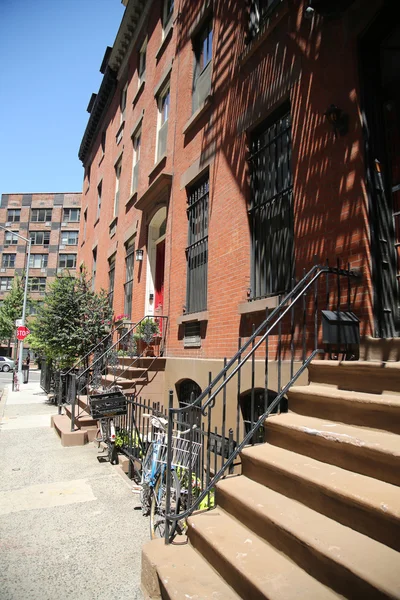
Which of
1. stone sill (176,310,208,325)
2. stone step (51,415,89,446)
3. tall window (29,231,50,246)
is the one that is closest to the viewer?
stone sill (176,310,208,325)

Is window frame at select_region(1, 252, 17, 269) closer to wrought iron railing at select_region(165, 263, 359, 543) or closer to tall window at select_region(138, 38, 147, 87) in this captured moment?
tall window at select_region(138, 38, 147, 87)

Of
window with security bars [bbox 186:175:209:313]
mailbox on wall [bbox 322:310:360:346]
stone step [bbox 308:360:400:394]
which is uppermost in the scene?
window with security bars [bbox 186:175:209:313]

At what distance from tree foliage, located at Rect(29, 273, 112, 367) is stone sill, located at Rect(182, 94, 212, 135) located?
675 centimetres

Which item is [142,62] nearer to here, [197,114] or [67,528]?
[197,114]

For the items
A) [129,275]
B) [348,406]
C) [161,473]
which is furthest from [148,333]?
[348,406]

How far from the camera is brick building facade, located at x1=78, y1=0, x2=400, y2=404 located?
13.6ft

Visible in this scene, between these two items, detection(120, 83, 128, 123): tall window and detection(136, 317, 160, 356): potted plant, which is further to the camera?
detection(120, 83, 128, 123): tall window

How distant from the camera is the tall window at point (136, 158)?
12.5 meters

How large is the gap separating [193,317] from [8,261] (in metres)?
50.6

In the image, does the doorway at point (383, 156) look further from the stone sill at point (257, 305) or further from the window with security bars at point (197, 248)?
the window with security bars at point (197, 248)

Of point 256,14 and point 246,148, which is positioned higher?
point 256,14

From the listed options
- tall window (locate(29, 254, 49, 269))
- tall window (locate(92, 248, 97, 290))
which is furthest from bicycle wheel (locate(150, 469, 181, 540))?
tall window (locate(29, 254, 49, 269))

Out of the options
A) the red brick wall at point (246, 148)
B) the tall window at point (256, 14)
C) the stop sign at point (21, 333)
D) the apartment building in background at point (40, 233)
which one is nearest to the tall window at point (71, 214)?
the apartment building in background at point (40, 233)

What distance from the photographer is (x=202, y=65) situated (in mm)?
8375
